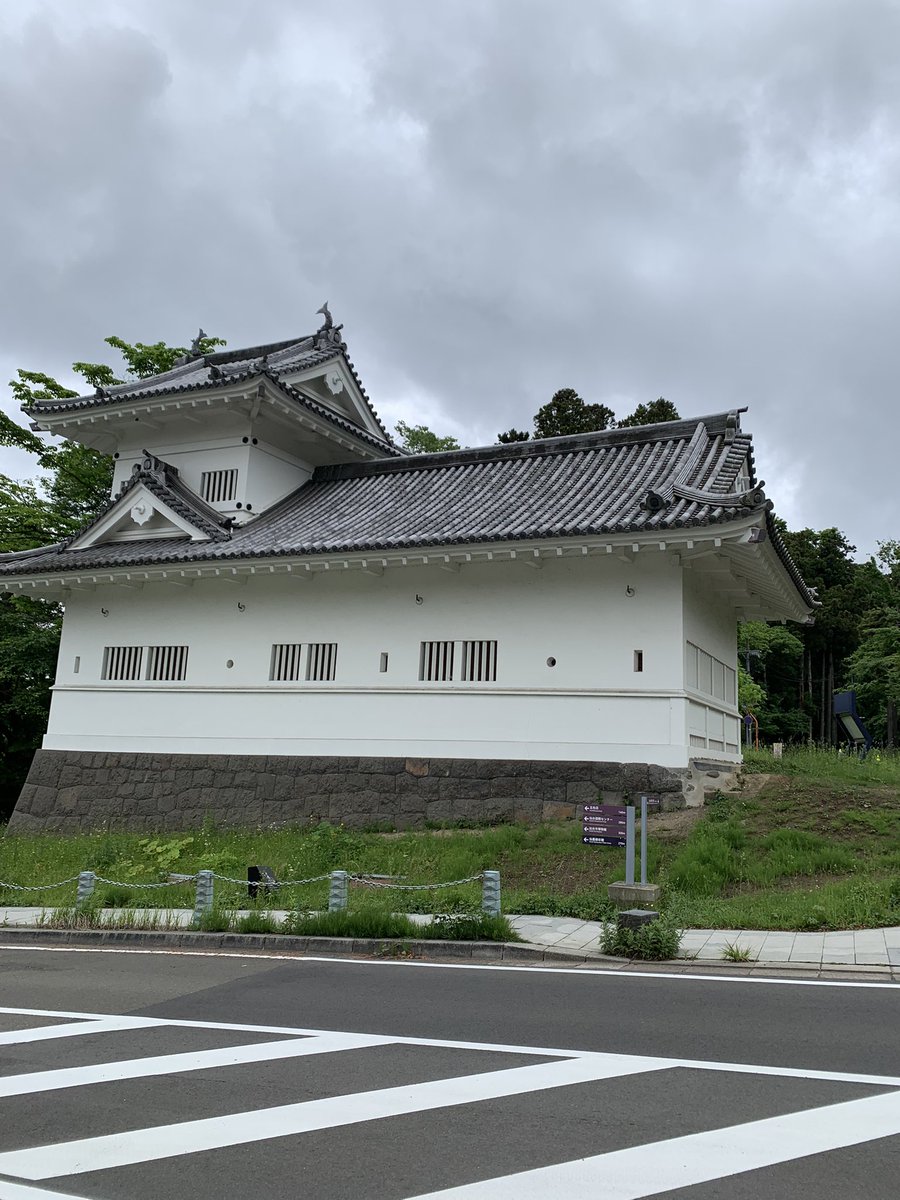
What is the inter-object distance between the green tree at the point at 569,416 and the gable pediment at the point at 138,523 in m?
23.2

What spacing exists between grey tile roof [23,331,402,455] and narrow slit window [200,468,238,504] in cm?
197

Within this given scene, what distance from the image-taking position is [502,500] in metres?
18.1

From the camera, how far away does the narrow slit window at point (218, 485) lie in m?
20.9

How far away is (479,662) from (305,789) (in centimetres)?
408

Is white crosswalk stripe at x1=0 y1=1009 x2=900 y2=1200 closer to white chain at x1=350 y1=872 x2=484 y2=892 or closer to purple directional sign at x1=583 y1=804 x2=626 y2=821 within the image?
purple directional sign at x1=583 y1=804 x2=626 y2=821

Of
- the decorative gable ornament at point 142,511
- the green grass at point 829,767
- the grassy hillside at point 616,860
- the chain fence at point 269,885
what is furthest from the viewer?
the decorative gable ornament at point 142,511

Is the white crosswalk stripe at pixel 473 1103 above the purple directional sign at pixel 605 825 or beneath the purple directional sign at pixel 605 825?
beneath

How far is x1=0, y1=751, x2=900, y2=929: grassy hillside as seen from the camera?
11438 millimetres

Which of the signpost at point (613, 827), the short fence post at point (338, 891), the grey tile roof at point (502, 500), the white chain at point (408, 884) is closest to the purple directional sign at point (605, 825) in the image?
the signpost at point (613, 827)

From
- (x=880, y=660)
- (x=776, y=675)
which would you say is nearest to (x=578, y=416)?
(x=880, y=660)

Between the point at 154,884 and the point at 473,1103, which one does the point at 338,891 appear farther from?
the point at 473,1103

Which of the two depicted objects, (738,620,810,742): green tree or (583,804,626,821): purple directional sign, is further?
(738,620,810,742): green tree

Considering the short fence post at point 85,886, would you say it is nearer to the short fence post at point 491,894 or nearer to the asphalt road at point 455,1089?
the asphalt road at point 455,1089

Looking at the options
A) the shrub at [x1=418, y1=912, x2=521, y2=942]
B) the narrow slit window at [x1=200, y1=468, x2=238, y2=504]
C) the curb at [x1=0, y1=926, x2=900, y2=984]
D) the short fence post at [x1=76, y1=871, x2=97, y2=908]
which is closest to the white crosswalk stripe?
the curb at [x1=0, y1=926, x2=900, y2=984]
